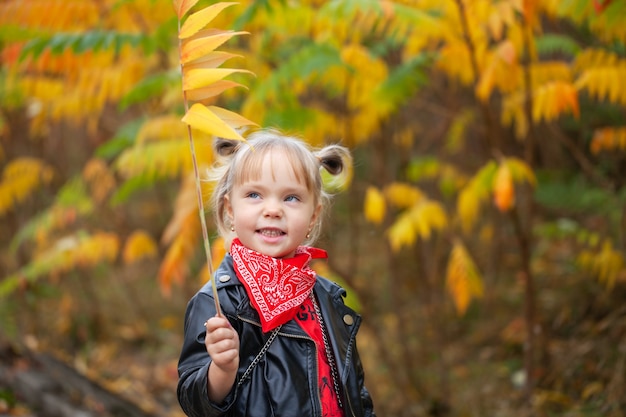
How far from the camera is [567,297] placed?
523 cm

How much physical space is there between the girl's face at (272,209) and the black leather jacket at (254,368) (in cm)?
13

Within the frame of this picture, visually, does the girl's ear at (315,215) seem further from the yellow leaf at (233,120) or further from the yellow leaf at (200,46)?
the yellow leaf at (200,46)

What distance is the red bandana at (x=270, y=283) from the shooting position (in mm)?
1642

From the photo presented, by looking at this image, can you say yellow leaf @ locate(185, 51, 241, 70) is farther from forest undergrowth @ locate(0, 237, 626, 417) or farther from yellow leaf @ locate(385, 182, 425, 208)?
yellow leaf @ locate(385, 182, 425, 208)

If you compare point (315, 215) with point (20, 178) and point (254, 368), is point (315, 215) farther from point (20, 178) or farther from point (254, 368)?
point (20, 178)

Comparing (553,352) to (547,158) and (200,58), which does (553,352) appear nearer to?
(547,158)

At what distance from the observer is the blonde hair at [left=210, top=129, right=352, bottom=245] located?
1713 mm

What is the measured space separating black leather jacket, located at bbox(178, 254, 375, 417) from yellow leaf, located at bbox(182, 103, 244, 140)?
475 millimetres

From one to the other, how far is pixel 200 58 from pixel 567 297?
4497 millimetres

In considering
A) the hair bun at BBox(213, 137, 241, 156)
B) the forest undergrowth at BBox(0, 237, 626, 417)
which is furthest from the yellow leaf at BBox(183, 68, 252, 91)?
A: the forest undergrowth at BBox(0, 237, 626, 417)

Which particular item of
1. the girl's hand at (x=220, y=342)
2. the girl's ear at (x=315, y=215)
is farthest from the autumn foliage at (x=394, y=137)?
the girl's ear at (x=315, y=215)

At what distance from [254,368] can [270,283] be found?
0.73 feet

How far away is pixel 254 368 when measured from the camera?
5.45ft

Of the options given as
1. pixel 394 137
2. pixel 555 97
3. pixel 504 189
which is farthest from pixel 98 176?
pixel 555 97
